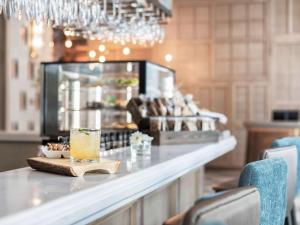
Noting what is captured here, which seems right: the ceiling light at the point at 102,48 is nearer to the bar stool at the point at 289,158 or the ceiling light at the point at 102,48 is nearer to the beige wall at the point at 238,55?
the beige wall at the point at 238,55

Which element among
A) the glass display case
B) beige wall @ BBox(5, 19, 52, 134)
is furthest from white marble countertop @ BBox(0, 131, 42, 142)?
beige wall @ BBox(5, 19, 52, 134)

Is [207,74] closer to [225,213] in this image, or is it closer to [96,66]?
[96,66]

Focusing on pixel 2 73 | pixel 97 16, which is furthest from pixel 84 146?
pixel 2 73

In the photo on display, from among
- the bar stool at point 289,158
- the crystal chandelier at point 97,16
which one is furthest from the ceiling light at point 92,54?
the bar stool at point 289,158

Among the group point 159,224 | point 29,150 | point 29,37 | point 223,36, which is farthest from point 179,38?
point 159,224

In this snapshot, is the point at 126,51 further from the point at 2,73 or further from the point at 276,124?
the point at 276,124

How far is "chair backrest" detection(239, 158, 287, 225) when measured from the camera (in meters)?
1.49

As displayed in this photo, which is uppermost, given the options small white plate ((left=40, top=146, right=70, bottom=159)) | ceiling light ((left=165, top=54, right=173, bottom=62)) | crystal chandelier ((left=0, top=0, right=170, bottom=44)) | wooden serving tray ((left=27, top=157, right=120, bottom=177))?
ceiling light ((left=165, top=54, right=173, bottom=62))

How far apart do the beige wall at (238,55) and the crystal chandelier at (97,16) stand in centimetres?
461

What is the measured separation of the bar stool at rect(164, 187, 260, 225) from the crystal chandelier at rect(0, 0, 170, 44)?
1.91 meters

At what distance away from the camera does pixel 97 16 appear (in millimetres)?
3750

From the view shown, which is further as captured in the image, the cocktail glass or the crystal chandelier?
the crystal chandelier

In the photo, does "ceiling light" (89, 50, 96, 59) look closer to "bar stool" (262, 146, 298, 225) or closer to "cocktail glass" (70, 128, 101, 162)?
"bar stool" (262, 146, 298, 225)

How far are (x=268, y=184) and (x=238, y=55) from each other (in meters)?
8.23
